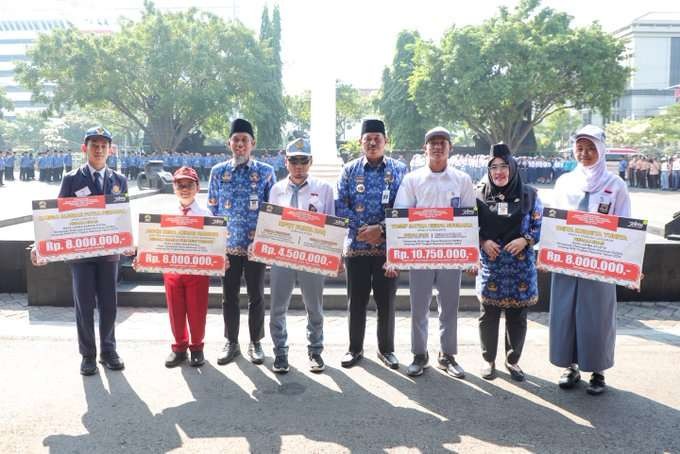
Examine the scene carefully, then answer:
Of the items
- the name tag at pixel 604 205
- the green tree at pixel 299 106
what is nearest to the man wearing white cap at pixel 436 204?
the name tag at pixel 604 205

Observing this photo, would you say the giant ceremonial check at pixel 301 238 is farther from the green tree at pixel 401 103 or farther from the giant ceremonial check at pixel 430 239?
the green tree at pixel 401 103

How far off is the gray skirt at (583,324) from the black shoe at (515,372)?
0.27 metres

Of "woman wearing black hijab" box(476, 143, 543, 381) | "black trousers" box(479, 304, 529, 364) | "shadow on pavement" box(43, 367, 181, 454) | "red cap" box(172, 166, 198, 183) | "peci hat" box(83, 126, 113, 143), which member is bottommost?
"shadow on pavement" box(43, 367, 181, 454)

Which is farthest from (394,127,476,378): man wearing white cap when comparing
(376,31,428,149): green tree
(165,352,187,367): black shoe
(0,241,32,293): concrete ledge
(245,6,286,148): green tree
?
(376,31,428,149): green tree

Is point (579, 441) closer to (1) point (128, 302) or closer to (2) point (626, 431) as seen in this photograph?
(2) point (626, 431)

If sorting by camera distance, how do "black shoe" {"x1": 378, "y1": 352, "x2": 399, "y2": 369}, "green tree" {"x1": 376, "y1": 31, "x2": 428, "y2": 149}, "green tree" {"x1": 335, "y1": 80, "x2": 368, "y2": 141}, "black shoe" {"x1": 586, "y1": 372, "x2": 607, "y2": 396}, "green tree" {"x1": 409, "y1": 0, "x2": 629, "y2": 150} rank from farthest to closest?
"green tree" {"x1": 335, "y1": 80, "x2": 368, "y2": 141}
"green tree" {"x1": 376, "y1": 31, "x2": 428, "y2": 149}
"green tree" {"x1": 409, "y1": 0, "x2": 629, "y2": 150}
"black shoe" {"x1": 378, "y1": 352, "x2": 399, "y2": 369}
"black shoe" {"x1": 586, "y1": 372, "x2": 607, "y2": 396}

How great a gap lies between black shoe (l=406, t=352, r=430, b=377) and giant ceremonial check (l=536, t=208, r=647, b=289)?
118cm

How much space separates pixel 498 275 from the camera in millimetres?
4738

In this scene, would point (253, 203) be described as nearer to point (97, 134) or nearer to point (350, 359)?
point (97, 134)

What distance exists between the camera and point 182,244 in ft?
16.1

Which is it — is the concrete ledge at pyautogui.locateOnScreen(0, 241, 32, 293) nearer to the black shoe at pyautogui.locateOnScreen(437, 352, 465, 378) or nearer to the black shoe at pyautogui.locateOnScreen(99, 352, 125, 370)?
the black shoe at pyautogui.locateOnScreen(99, 352, 125, 370)

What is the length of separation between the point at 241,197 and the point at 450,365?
2199 millimetres

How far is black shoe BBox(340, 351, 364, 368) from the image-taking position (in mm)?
5066

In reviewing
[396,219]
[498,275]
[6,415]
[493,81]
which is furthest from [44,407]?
[493,81]
